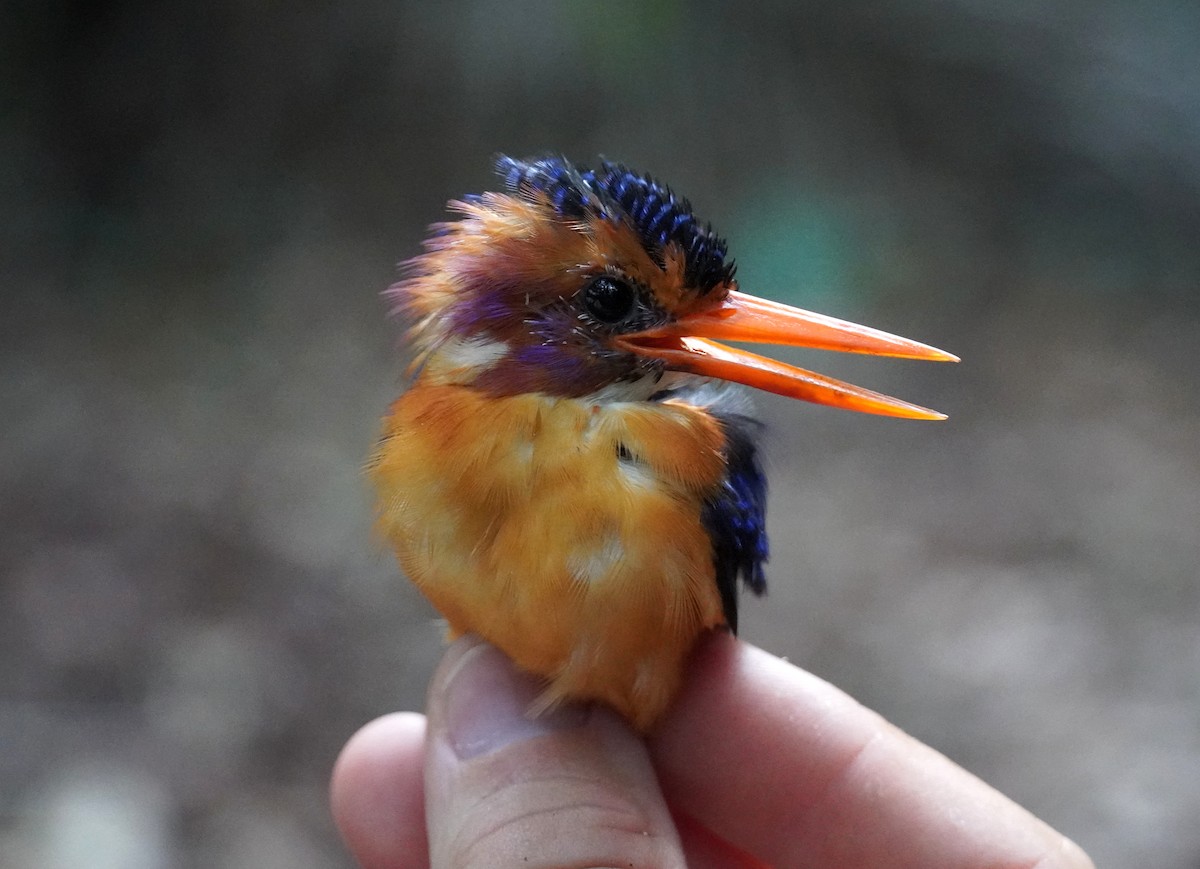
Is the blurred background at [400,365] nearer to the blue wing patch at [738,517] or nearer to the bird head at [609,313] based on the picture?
the blue wing patch at [738,517]

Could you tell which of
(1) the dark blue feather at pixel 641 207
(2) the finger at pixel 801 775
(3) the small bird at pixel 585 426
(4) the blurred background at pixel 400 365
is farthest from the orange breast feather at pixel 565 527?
(4) the blurred background at pixel 400 365

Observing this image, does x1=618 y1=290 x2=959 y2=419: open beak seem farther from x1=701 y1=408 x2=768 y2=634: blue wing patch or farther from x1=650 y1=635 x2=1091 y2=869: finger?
x1=650 y1=635 x2=1091 y2=869: finger

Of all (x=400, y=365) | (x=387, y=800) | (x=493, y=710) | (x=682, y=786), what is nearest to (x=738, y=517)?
(x=493, y=710)

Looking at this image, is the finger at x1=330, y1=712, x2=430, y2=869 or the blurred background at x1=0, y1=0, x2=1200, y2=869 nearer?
the finger at x1=330, y1=712, x2=430, y2=869

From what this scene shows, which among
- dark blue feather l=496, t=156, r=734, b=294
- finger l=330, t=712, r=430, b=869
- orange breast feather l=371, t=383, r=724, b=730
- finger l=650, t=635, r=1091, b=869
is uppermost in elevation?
dark blue feather l=496, t=156, r=734, b=294

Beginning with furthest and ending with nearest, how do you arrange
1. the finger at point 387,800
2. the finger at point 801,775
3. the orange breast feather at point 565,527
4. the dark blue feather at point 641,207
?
1. the finger at point 387,800
2. the finger at point 801,775
3. the dark blue feather at point 641,207
4. the orange breast feather at point 565,527

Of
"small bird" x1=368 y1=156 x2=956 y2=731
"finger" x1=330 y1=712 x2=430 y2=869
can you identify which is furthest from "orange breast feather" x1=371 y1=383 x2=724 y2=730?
"finger" x1=330 y1=712 x2=430 y2=869

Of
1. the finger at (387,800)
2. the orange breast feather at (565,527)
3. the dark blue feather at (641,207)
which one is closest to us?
the orange breast feather at (565,527)

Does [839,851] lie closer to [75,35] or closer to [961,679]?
[961,679]

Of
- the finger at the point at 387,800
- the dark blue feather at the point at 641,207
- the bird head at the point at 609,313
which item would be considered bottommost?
the finger at the point at 387,800
